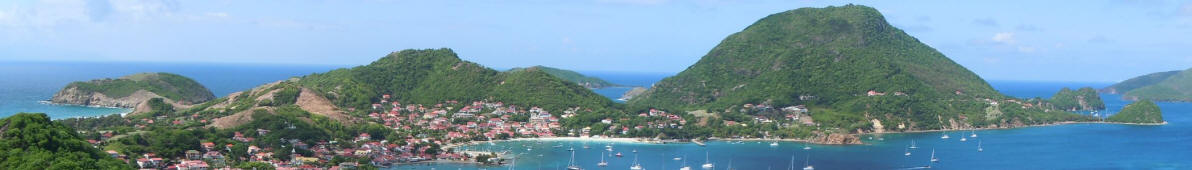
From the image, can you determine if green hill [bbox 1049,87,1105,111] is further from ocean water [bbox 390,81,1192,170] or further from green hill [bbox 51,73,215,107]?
green hill [bbox 51,73,215,107]

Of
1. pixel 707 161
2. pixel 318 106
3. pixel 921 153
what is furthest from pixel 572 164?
pixel 318 106

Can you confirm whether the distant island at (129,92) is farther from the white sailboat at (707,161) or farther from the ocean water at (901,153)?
the white sailboat at (707,161)

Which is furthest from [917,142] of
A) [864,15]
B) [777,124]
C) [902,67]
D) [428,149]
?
[864,15]

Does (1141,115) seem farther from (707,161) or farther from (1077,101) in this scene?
(707,161)

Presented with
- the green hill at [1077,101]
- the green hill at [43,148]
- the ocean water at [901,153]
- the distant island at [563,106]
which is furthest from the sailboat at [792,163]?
the green hill at [1077,101]

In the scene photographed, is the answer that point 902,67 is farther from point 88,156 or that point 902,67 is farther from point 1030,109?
point 88,156

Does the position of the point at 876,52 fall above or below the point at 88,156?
above

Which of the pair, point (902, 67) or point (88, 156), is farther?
point (902, 67)
